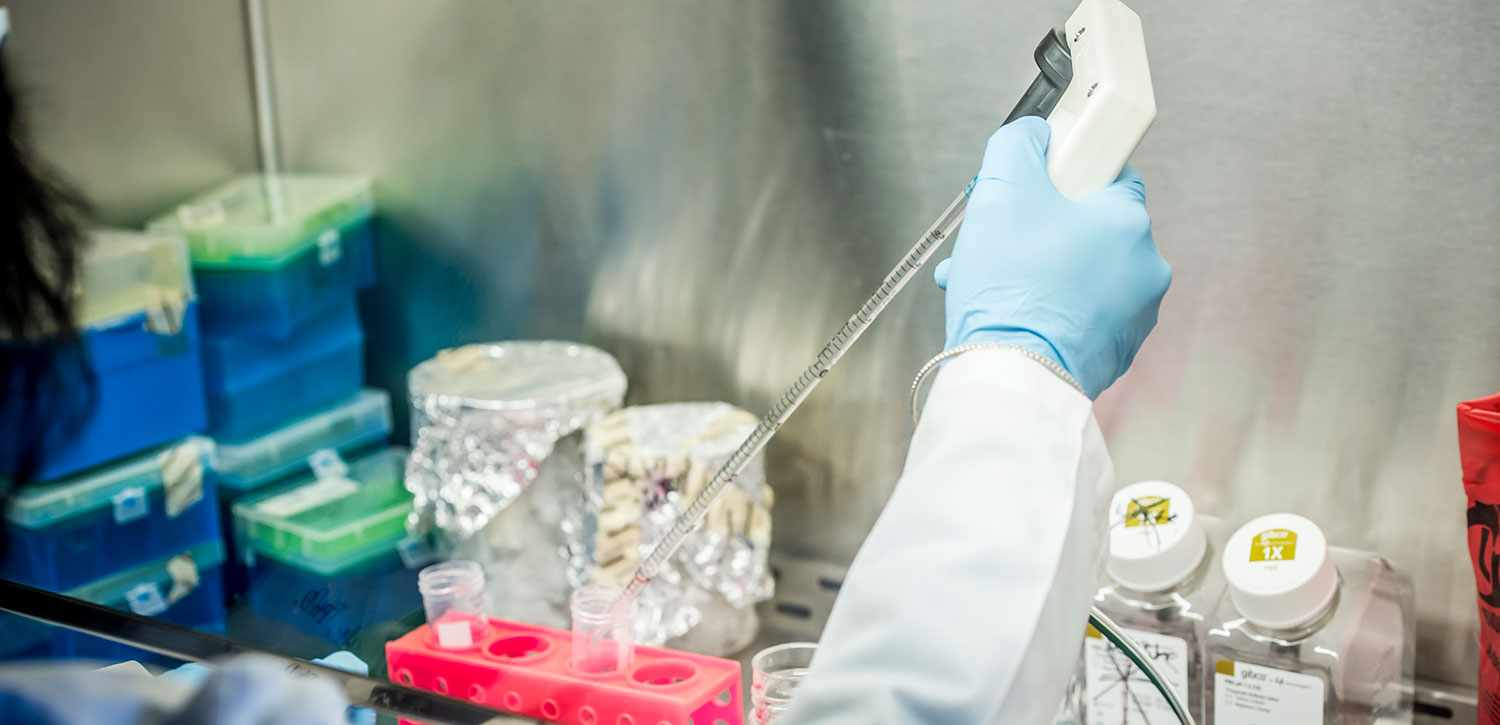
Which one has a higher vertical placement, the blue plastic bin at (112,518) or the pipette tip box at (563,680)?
the blue plastic bin at (112,518)

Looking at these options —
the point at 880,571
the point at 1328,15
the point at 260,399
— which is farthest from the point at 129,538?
the point at 1328,15

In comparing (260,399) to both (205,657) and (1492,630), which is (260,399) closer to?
(205,657)

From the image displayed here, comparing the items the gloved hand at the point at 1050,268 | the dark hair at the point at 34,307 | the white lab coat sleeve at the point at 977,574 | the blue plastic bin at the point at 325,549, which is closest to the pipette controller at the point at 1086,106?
the gloved hand at the point at 1050,268

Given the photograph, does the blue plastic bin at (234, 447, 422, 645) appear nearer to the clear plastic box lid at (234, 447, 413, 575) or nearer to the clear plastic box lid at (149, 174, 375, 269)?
the clear plastic box lid at (234, 447, 413, 575)

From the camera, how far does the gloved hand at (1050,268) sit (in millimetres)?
738

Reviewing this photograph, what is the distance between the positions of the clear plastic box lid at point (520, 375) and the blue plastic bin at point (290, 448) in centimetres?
24

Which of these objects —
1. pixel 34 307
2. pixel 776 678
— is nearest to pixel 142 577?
pixel 34 307

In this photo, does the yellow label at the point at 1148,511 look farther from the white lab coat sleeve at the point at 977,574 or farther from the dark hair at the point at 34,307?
the dark hair at the point at 34,307

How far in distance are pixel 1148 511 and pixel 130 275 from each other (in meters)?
1.22

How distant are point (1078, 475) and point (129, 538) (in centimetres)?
123

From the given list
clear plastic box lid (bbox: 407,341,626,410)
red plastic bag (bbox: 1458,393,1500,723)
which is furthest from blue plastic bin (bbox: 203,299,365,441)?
red plastic bag (bbox: 1458,393,1500,723)

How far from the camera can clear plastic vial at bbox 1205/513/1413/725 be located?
0.90 metres

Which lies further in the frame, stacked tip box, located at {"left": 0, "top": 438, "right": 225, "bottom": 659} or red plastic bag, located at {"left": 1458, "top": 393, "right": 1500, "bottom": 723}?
stacked tip box, located at {"left": 0, "top": 438, "right": 225, "bottom": 659}

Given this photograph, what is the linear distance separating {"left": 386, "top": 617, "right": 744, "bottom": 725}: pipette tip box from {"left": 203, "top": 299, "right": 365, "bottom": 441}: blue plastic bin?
0.59m
